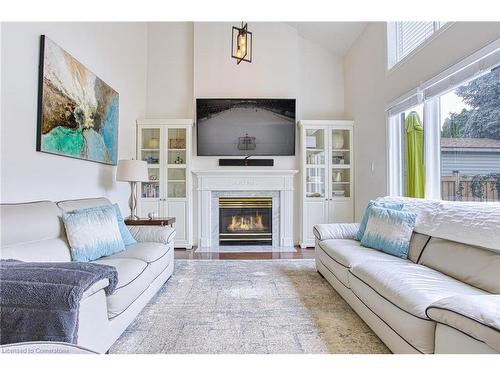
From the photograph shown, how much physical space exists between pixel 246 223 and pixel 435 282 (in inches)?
138

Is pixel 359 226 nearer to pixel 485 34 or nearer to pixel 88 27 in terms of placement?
pixel 485 34

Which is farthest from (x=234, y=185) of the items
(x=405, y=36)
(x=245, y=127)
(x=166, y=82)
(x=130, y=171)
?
A: (x=405, y=36)

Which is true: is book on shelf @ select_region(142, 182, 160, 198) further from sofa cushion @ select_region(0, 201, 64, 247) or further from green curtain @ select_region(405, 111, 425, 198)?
green curtain @ select_region(405, 111, 425, 198)

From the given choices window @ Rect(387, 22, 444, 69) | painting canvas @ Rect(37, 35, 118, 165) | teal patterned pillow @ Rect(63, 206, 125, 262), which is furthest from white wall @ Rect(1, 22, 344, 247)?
window @ Rect(387, 22, 444, 69)

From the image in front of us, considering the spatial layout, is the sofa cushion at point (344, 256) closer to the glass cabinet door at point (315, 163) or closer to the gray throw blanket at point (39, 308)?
the gray throw blanket at point (39, 308)

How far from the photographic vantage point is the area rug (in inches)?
68.0

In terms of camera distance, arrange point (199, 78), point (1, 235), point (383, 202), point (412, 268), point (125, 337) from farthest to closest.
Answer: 1. point (199, 78)
2. point (383, 202)
3. point (412, 268)
4. point (125, 337)
5. point (1, 235)

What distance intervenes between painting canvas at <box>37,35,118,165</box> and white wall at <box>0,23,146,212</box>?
76 millimetres

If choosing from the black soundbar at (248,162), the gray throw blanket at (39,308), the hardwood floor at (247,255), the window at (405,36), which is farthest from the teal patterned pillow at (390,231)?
the black soundbar at (248,162)

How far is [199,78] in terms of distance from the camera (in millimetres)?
4871

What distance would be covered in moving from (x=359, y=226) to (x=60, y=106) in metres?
3.27

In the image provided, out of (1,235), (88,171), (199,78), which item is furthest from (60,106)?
(199,78)

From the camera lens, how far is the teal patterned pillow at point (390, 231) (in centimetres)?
236

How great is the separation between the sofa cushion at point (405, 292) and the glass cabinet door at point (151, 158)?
3.65m
